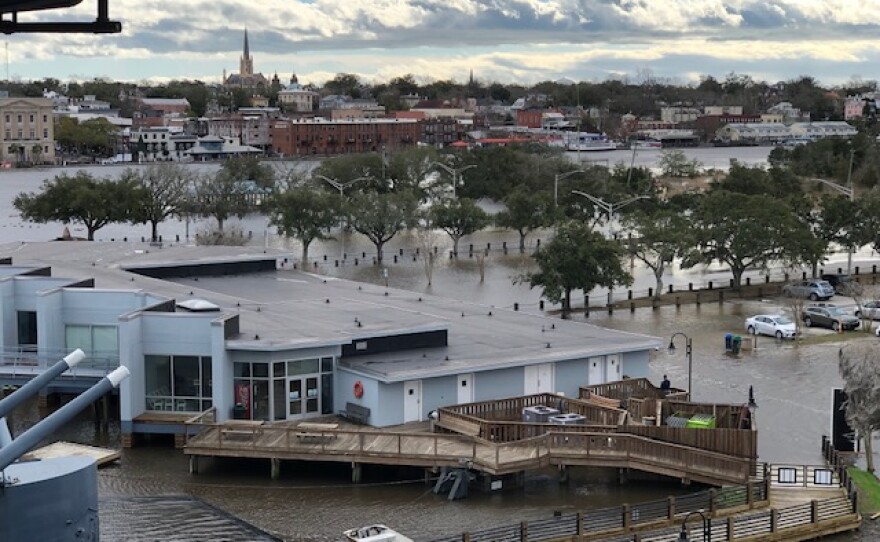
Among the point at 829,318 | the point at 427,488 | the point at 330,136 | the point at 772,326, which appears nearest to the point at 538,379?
the point at 427,488

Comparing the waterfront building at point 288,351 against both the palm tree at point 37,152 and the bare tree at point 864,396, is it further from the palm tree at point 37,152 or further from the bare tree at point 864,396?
the palm tree at point 37,152

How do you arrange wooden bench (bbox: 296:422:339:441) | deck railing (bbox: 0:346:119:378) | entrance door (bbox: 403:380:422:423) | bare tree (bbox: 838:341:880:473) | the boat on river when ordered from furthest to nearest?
deck railing (bbox: 0:346:119:378) < entrance door (bbox: 403:380:422:423) < wooden bench (bbox: 296:422:339:441) < bare tree (bbox: 838:341:880:473) < the boat on river

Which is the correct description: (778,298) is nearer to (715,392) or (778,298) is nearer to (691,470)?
(715,392)

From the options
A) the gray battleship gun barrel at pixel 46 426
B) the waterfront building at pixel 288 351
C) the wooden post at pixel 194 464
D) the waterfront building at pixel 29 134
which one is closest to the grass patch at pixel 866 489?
the waterfront building at pixel 288 351

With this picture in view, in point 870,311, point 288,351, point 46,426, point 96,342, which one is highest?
point 46,426

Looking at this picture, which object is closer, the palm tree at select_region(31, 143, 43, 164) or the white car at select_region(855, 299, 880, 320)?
the white car at select_region(855, 299, 880, 320)

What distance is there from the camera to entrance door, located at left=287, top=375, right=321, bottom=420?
2678cm

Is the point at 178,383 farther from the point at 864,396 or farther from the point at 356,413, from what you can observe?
the point at 864,396

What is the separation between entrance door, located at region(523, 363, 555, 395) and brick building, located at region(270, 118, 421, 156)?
12615 cm

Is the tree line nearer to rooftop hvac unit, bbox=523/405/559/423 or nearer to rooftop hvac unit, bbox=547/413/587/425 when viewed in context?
rooftop hvac unit, bbox=523/405/559/423

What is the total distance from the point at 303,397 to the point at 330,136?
428 ft

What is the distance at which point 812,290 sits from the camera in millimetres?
46906

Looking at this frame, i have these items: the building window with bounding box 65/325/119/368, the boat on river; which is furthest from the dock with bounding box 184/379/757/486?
the building window with bounding box 65/325/119/368

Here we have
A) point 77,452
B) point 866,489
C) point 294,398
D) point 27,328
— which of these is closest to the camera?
point 866,489
